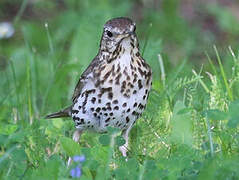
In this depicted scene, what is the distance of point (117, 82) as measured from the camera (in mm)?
4492

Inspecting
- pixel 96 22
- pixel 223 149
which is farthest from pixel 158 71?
pixel 223 149

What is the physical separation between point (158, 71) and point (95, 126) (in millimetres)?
2174

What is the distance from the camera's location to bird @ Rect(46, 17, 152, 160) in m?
4.50

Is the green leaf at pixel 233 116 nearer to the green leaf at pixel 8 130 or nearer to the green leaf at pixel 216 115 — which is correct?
the green leaf at pixel 216 115

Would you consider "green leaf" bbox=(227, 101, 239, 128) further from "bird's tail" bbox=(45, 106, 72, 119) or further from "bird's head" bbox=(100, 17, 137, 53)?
"bird's tail" bbox=(45, 106, 72, 119)

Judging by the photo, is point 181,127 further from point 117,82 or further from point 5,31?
point 5,31

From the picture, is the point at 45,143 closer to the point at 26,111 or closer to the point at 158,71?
the point at 26,111

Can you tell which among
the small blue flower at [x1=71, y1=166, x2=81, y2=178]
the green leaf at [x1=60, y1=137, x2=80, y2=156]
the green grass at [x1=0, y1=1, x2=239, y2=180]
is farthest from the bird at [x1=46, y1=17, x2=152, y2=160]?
the small blue flower at [x1=71, y1=166, x2=81, y2=178]

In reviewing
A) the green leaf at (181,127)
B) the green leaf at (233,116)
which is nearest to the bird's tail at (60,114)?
the green leaf at (181,127)

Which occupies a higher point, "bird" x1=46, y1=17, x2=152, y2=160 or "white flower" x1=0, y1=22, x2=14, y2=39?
"white flower" x1=0, y1=22, x2=14, y2=39

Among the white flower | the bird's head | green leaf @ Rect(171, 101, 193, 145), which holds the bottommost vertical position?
green leaf @ Rect(171, 101, 193, 145)

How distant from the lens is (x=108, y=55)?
462 cm

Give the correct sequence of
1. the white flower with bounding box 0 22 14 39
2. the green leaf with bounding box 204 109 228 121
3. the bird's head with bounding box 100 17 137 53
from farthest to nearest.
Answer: the white flower with bounding box 0 22 14 39
the bird's head with bounding box 100 17 137 53
the green leaf with bounding box 204 109 228 121

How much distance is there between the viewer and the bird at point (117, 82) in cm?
450
